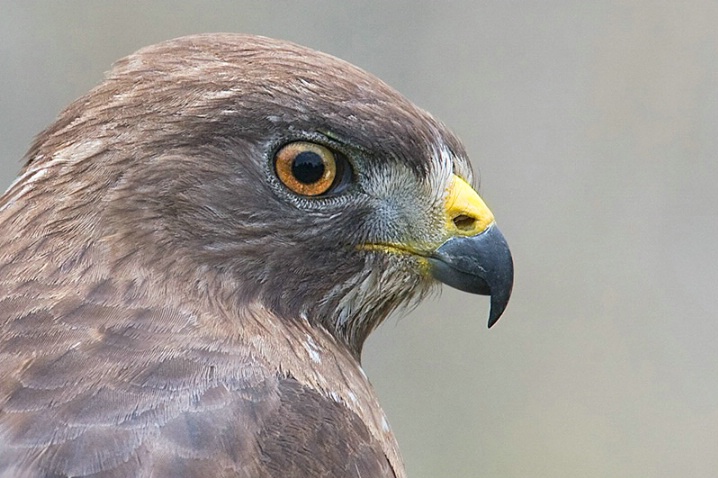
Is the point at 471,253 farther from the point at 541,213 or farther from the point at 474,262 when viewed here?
the point at 541,213

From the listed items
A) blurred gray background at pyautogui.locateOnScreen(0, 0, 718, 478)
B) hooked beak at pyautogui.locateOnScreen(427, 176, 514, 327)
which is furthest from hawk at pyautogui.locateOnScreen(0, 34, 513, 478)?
blurred gray background at pyautogui.locateOnScreen(0, 0, 718, 478)

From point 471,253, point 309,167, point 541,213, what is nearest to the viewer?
point 309,167

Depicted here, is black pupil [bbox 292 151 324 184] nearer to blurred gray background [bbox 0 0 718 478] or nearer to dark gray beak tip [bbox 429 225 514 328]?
dark gray beak tip [bbox 429 225 514 328]

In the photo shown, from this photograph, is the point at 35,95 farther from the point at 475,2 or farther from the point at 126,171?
the point at 126,171

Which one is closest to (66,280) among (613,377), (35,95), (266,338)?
(266,338)

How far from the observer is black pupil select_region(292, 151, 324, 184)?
82.6 inches

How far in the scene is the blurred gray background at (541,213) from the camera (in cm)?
472

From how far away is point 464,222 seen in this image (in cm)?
222

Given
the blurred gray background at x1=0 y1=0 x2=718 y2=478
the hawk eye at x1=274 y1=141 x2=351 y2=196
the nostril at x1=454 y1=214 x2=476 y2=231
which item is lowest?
the blurred gray background at x1=0 y1=0 x2=718 y2=478


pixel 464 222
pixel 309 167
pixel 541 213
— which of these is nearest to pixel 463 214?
pixel 464 222

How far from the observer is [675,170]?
16.1 feet

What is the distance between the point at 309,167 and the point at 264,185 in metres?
0.09

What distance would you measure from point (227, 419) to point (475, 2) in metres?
3.55

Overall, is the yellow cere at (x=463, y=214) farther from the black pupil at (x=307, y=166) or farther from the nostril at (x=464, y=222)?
the black pupil at (x=307, y=166)
